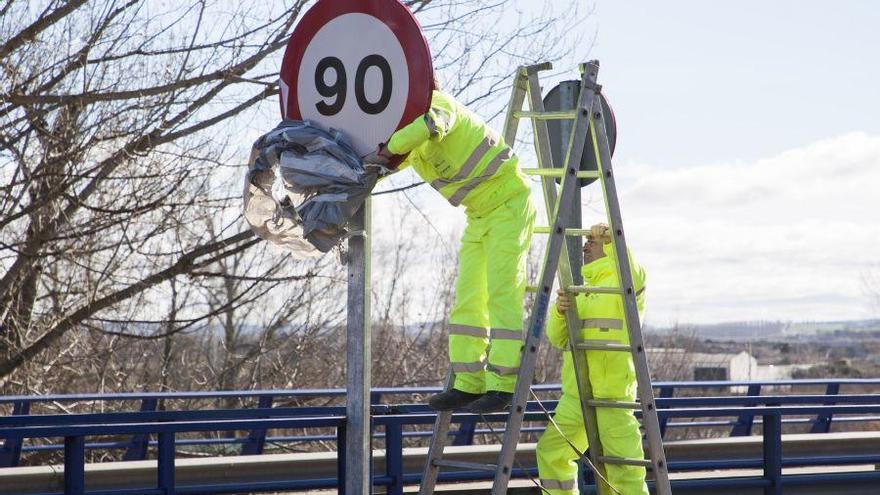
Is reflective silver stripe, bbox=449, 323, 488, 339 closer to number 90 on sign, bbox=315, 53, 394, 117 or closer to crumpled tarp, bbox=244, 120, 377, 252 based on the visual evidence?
crumpled tarp, bbox=244, 120, 377, 252

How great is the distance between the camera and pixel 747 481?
9.20m

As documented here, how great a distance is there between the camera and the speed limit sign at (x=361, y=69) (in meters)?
5.11

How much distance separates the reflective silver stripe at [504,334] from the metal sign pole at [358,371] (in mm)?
1242

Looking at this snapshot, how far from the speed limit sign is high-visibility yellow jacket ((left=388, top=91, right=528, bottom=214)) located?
902mm

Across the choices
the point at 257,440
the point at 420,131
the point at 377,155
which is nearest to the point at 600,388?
the point at 420,131

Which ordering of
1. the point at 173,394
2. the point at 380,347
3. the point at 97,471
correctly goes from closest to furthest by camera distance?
the point at 97,471
the point at 173,394
the point at 380,347

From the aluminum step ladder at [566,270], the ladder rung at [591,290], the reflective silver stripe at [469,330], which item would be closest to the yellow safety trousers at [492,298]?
the reflective silver stripe at [469,330]

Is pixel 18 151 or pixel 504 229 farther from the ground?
pixel 18 151

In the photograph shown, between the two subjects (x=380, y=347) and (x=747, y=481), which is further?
(x=380, y=347)

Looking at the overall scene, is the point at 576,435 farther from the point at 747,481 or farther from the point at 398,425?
the point at 747,481

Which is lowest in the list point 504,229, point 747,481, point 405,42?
point 747,481

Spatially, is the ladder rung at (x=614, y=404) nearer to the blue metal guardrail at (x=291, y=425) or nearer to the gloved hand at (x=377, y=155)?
the blue metal guardrail at (x=291, y=425)

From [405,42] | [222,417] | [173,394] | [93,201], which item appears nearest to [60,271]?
[93,201]

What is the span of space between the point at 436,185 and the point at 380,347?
26.6 m
